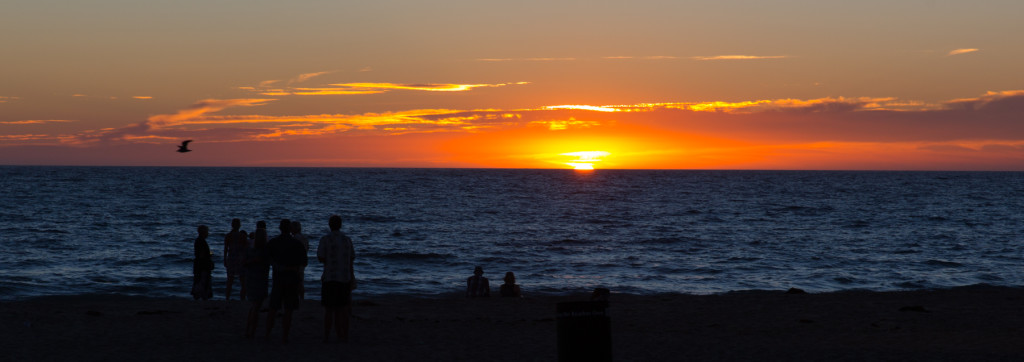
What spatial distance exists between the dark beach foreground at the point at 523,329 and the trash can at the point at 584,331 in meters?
3.68

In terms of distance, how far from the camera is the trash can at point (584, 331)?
8.84 m

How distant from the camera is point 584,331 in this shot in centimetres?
884

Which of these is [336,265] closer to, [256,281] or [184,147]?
[256,281]

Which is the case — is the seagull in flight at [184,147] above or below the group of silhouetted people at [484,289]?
above

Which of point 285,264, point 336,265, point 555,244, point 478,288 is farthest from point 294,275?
point 555,244

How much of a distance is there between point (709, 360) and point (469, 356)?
3168 mm

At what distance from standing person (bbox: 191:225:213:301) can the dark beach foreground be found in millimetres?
400

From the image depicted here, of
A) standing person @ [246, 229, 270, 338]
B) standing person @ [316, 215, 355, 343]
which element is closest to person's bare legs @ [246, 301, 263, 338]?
standing person @ [246, 229, 270, 338]

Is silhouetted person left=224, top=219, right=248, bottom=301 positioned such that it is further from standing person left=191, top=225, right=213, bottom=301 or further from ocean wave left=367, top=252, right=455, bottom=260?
ocean wave left=367, top=252, right=455, bottom=260

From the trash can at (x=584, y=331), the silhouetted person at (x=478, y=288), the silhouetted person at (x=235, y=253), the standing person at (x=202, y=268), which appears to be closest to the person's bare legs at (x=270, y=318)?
the silhouetted person at (x=235, y=253)

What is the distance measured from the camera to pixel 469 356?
12.7 meters

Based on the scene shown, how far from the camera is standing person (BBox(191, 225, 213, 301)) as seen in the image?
1903 cm

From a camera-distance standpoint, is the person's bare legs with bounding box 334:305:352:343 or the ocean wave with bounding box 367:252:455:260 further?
the ocean wave with bounding box 367:252:455:260

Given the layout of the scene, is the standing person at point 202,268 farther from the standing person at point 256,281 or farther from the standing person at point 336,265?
the standing person at point 336,265
